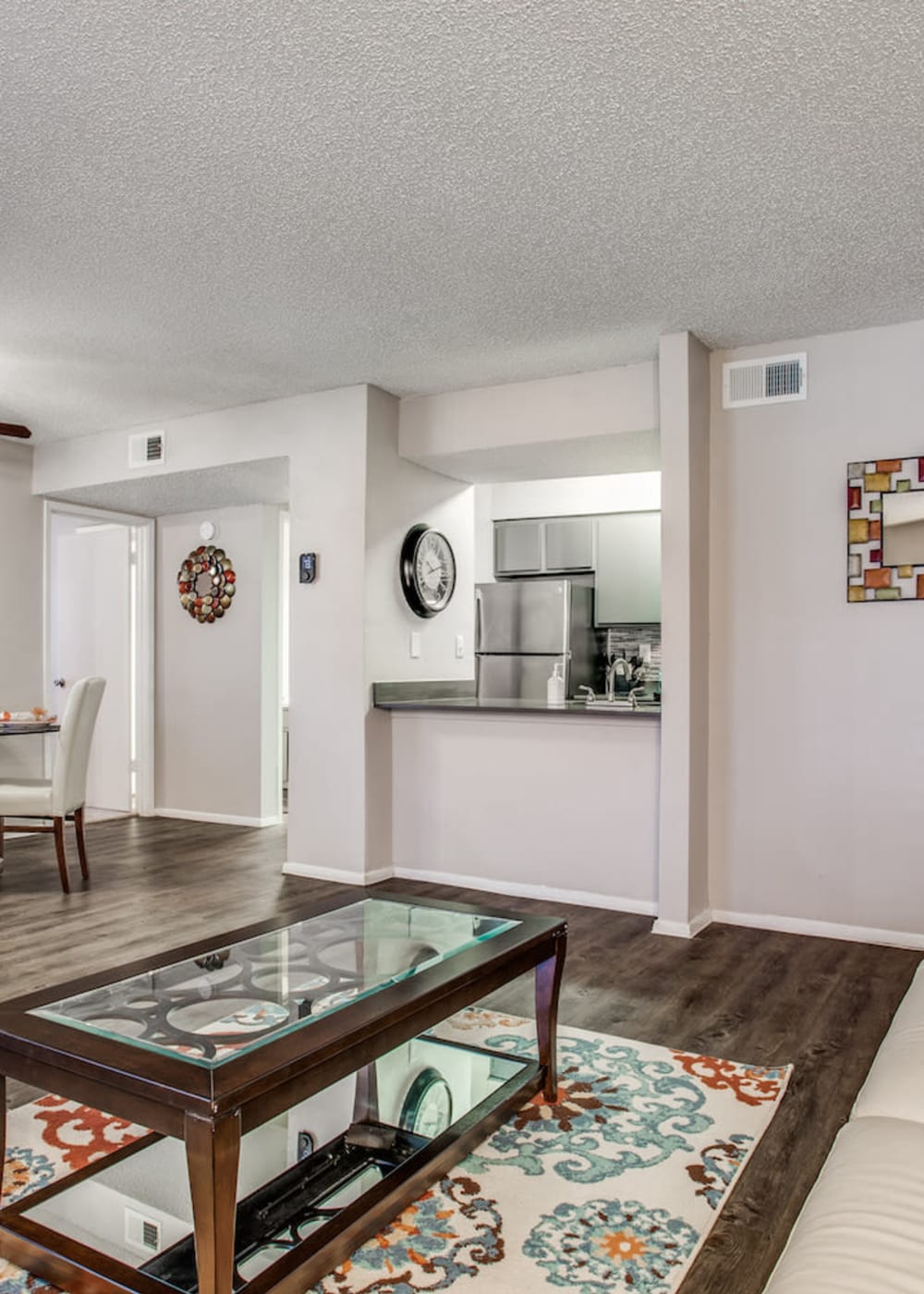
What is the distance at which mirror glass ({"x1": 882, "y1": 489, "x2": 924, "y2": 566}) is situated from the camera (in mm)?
3859

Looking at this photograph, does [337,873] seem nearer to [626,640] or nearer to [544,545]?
[626,640]

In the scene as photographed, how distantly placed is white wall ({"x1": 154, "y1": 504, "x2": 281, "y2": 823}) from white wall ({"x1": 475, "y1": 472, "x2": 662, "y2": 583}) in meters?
1.53

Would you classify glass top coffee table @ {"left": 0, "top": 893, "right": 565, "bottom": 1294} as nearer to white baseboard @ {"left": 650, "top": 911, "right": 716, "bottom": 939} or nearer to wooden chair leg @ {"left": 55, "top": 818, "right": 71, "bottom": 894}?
white baseboard @ {"left": 650, "top": 911, "right": 716, "bottom": 939}

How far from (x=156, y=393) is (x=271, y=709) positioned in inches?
91.0

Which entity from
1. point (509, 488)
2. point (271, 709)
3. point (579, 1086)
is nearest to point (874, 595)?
point (579, 1086)

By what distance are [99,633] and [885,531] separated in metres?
5.51

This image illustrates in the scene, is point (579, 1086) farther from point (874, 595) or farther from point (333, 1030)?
point (874, 595)

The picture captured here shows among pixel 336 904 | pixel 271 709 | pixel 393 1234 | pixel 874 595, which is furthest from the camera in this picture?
pixel 271 709

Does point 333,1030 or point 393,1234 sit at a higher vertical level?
point 333,1030

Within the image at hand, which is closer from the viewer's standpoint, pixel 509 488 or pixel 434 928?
pixel 434 928

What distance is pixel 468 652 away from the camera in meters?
5.91

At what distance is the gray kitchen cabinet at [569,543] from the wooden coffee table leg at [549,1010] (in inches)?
178

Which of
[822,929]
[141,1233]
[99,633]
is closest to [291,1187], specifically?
[141,1233]

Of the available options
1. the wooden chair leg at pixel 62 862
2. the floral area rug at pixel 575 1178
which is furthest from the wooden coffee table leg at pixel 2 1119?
the wooden chair leg at pixel 62 862
